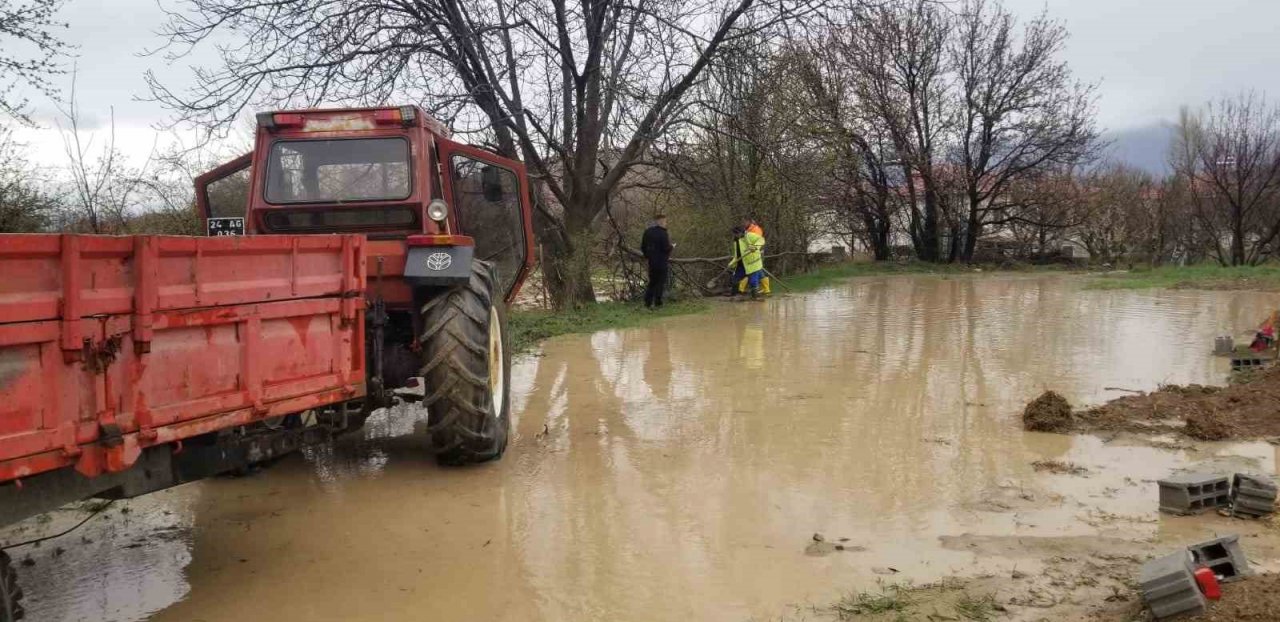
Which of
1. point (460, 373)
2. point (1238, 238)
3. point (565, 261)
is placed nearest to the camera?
point (460, 373)

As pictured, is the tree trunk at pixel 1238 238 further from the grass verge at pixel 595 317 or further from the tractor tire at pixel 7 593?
the tractor tire at pixel 7 593

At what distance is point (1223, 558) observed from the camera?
137 inches

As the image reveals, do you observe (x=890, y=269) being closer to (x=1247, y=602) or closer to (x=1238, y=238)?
(x=1238, y=238)

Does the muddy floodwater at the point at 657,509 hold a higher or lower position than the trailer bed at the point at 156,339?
lower

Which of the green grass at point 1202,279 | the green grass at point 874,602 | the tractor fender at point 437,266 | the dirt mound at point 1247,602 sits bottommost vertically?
the green grass at point 874,602

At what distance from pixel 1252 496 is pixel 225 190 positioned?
7.05 metres

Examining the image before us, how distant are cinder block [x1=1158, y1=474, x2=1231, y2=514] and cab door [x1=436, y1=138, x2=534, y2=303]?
4.82 metres

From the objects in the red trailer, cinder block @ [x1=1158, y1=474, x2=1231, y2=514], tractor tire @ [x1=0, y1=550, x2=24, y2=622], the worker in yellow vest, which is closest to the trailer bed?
the red trailer

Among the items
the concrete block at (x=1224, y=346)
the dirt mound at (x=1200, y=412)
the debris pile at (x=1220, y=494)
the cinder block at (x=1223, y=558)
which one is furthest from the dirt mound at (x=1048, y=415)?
the concrete block at (x=1224, y=346)

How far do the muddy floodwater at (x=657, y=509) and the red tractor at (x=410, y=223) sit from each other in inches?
22.7

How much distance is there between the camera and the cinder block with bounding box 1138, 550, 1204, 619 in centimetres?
316

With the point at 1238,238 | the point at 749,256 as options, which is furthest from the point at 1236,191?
the point at 749,256

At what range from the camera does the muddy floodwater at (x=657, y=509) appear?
395cm

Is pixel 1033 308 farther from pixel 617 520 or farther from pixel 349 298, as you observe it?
pixel 349 298
